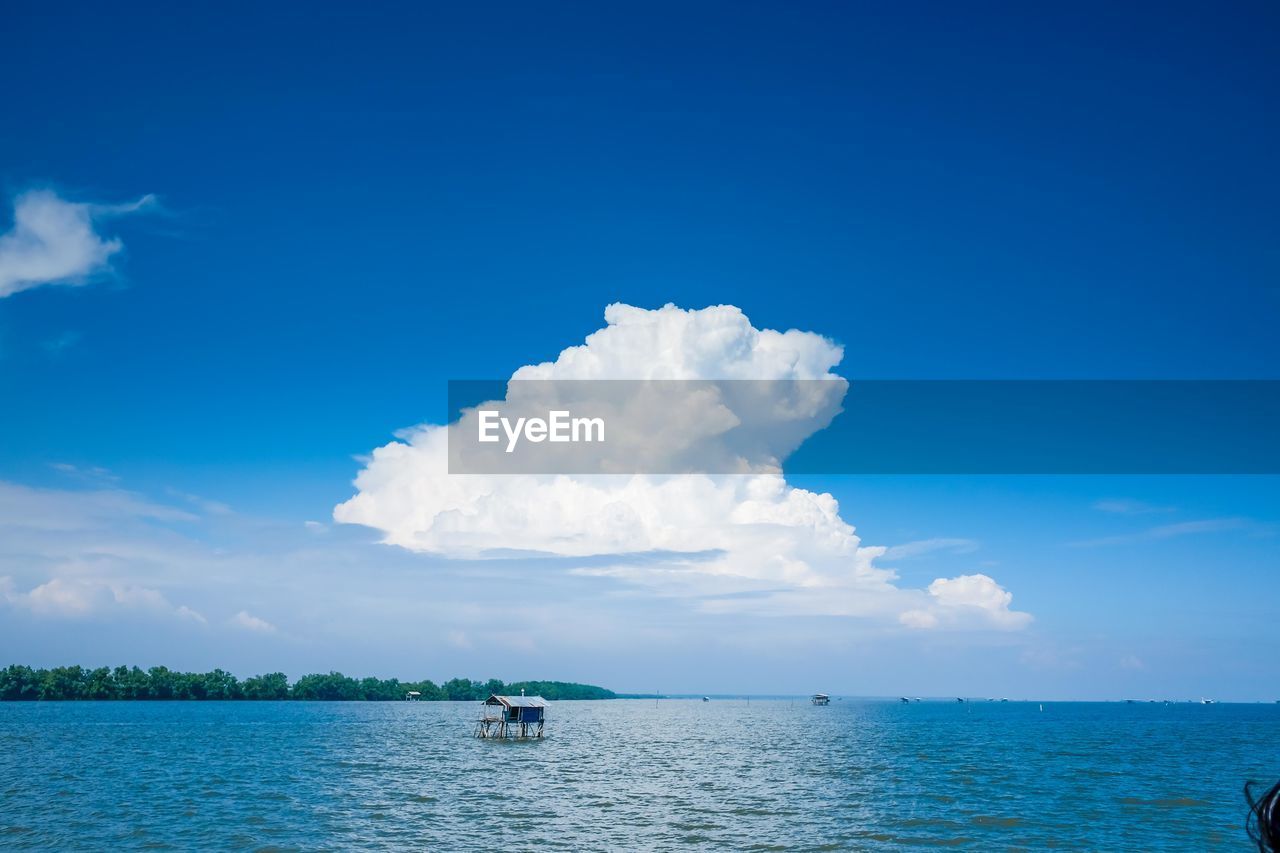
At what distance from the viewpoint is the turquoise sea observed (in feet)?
120

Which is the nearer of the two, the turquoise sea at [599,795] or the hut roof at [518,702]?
the turquoise sea at [599,795]

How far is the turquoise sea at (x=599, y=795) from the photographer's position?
36.4 meters

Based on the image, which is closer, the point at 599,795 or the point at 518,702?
the point at 599,795

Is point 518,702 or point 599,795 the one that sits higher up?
point 518,702

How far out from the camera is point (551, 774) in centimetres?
5925

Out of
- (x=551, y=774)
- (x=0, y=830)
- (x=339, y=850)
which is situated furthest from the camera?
(x=551, y=774)

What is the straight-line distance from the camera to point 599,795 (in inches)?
1900

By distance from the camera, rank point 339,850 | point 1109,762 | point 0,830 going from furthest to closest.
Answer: point 1109,762 → point 0,830 → point 339,850

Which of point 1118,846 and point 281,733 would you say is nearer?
point 1118,846

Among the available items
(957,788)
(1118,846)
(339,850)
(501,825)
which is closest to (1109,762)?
(957,788)

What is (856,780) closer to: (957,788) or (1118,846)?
(957,788)

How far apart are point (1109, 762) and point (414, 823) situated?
6803cm

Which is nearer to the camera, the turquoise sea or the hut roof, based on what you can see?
the turquoise sea

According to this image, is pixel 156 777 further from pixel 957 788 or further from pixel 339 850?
pixel 957 788
